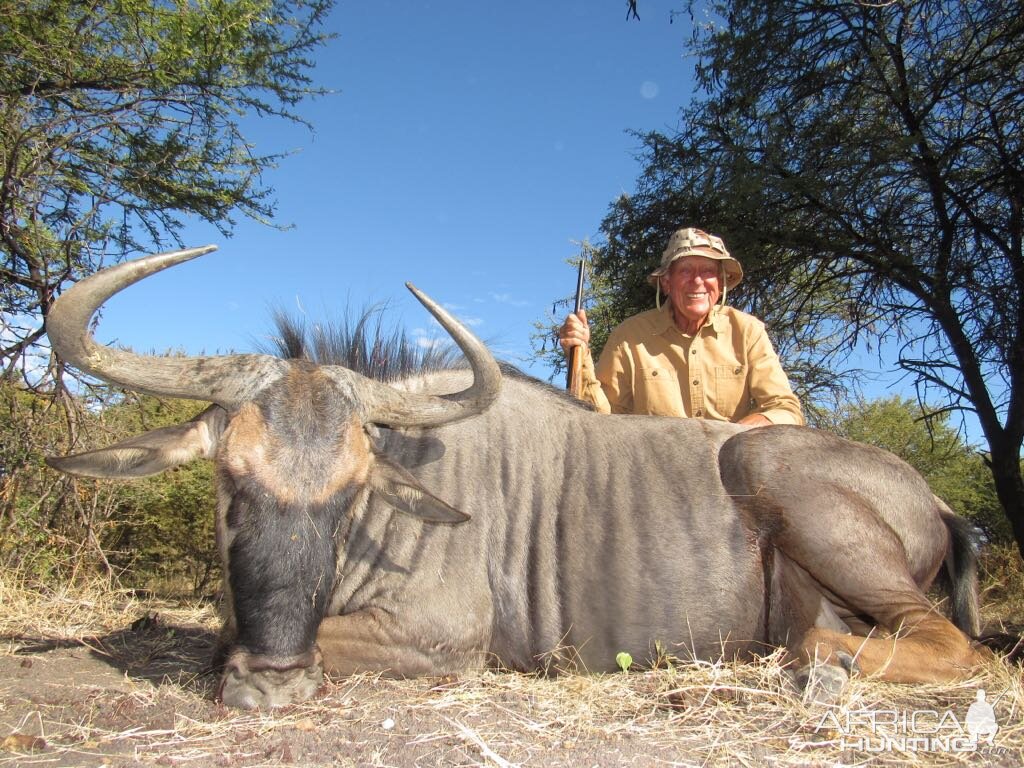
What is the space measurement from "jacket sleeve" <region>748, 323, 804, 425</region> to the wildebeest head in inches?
94.2

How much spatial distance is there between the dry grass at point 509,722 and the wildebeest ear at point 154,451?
938mm

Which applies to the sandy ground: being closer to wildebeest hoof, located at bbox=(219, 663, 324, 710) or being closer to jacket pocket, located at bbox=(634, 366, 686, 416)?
wildebeest hoof, located at bbox=(219, 663, 324, 710)

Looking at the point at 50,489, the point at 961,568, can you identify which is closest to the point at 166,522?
the point at 50,489

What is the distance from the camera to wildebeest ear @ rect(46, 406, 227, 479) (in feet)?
10.9

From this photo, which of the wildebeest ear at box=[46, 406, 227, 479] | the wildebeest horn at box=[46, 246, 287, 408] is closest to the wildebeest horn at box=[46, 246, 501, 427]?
the wildebeest horn at box=[46, 246, 287, 408]

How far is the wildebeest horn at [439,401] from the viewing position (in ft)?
11.5

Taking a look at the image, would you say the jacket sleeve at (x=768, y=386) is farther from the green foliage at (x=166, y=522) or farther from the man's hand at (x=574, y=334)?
the green foliage at (x=166, y=522)

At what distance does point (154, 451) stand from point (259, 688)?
1.16m

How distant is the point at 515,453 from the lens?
13.4 ft

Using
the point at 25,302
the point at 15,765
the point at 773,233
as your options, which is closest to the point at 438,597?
the point at 15,765

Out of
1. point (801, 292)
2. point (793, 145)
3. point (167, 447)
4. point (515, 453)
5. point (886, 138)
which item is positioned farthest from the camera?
point (801, 292)

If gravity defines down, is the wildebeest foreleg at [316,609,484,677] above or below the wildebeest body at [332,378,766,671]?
below

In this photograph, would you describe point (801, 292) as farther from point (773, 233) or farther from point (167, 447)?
point (167, 447)

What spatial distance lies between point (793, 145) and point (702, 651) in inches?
255
